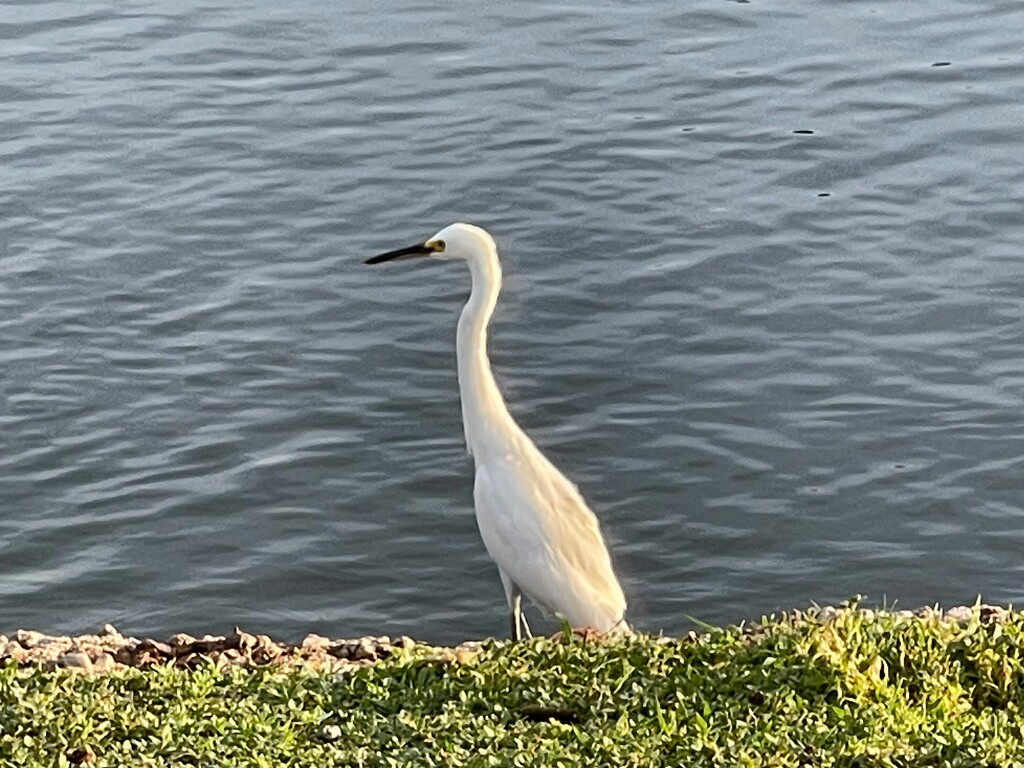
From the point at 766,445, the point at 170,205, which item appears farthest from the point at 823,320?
the point at 170,205

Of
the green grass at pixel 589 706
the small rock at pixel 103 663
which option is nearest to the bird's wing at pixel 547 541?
the green grass at pixel 589 706

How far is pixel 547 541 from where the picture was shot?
23.8 ft

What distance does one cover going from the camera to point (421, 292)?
37.7ft

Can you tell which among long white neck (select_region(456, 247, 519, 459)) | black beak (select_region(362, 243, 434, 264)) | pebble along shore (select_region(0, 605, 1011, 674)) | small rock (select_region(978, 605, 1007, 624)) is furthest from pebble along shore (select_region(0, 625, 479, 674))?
small rock (select_region(978, 605, 1007, 624))

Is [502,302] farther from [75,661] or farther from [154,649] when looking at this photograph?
[75,661]

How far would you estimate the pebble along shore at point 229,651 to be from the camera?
6.18 meters

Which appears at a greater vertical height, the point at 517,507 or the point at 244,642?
the point at 517,507

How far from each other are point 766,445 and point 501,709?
14.9ft

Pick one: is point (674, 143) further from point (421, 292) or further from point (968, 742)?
point (968, 742)

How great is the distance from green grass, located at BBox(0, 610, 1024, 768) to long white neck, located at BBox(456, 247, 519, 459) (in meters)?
1.86

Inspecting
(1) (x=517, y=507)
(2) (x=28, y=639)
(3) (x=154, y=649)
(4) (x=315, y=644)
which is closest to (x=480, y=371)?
(1) (x=517, y=507)

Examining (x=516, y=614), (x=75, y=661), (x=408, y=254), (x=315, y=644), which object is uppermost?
(x=408, y=254)

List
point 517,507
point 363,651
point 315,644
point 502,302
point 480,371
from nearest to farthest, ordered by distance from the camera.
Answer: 1. point 363,651
2. point 315,644
3. point 517,507
4. point 480,371
5. point 502,302

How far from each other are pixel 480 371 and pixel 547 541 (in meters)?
0.89
